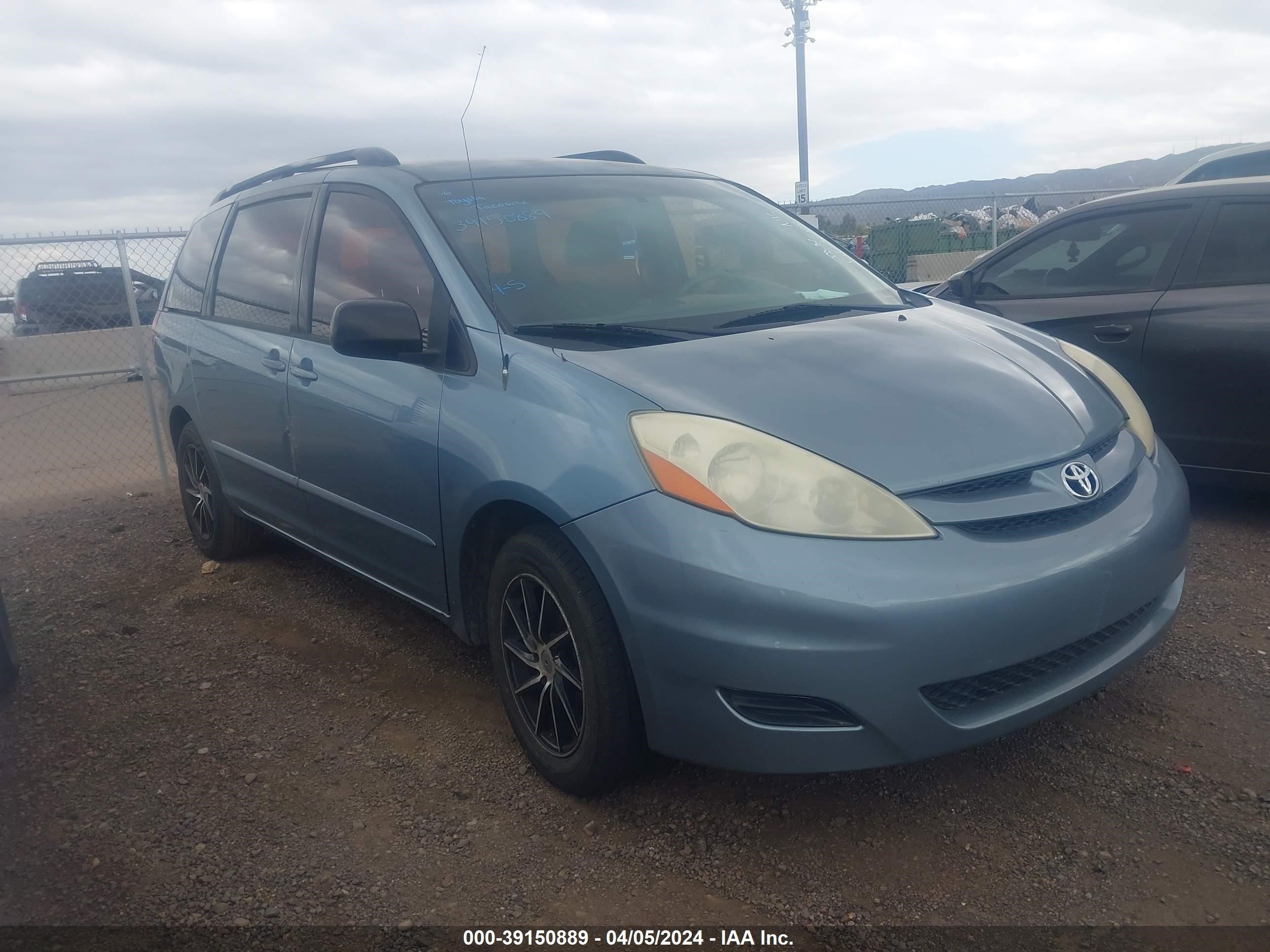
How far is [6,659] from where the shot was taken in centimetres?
381

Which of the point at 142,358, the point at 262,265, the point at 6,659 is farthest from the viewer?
the point at 142,358

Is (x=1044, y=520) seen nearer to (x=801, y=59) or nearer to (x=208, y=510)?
(x=208, y=510)

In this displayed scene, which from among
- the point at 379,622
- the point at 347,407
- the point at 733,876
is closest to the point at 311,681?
the point at 379,622

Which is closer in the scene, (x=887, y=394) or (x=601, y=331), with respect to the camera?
(x=887, y=394)

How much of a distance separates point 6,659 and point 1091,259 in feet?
17.0

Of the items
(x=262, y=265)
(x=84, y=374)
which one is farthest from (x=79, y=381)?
(x=262, y=265)

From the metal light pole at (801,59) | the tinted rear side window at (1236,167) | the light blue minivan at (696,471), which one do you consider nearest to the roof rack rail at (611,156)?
the light blue minivan at (696,471)

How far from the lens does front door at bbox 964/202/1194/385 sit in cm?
481

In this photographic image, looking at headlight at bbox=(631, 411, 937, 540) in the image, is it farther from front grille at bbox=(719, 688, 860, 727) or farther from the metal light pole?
the metal light pole

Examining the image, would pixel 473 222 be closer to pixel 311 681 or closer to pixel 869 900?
pixel 311 681

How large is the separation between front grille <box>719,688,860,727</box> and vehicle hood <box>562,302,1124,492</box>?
0.53 m

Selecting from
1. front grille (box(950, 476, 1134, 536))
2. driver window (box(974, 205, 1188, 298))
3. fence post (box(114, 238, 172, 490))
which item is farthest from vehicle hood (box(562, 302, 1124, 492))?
fence post (box(114, 238, 172, 490))

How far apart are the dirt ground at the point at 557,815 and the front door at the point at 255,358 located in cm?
81

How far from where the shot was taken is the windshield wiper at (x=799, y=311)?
3154 millimetres
